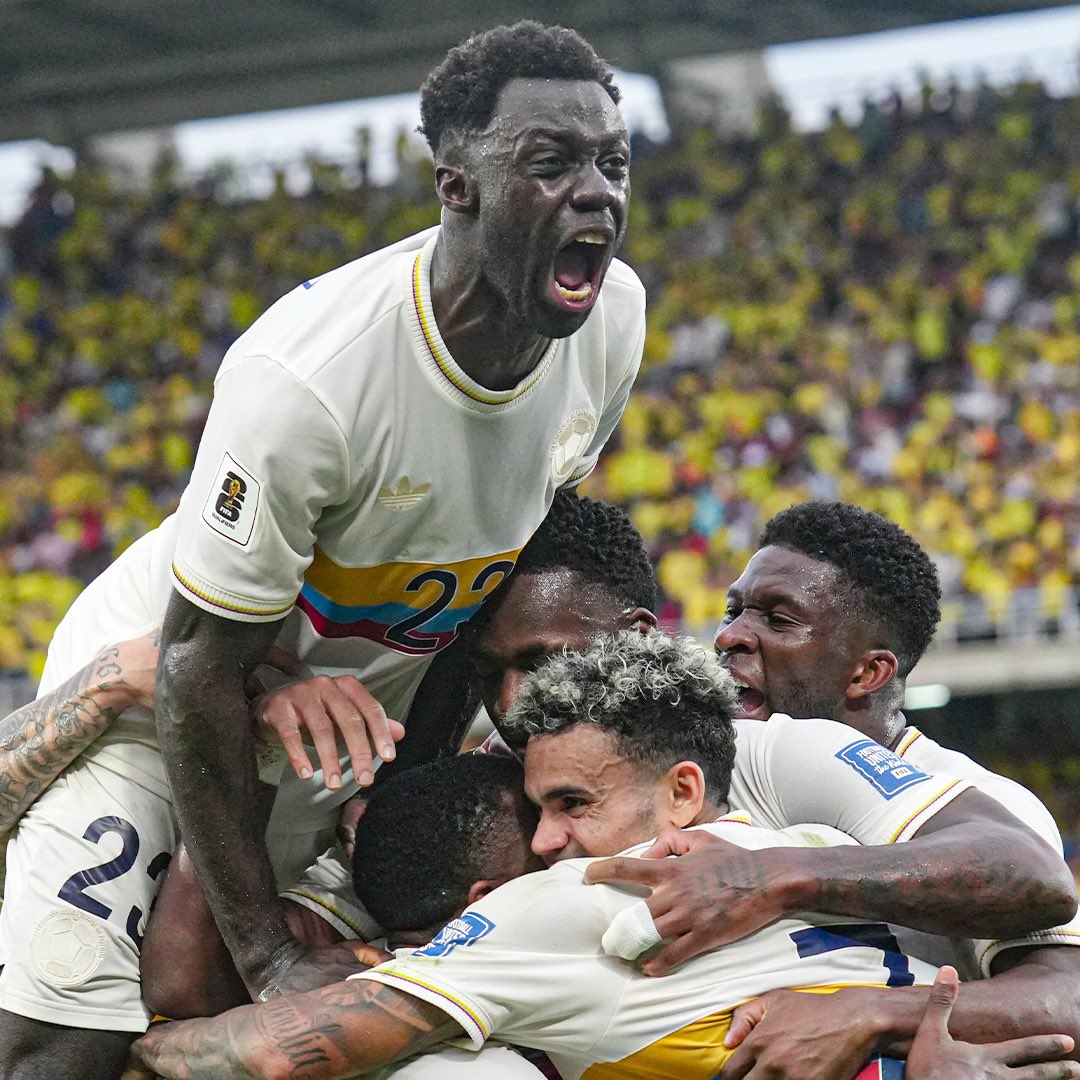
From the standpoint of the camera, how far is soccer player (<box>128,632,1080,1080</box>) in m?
2.89

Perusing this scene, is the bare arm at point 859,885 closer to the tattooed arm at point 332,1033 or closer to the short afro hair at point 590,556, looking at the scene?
the tattooed arm at point 332,1033

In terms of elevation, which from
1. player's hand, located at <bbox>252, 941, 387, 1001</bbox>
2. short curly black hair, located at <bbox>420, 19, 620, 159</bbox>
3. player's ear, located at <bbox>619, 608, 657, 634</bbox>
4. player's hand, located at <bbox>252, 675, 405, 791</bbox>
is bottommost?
player's hand, located at <bbox>252, 941, 387, 1001</bbox>

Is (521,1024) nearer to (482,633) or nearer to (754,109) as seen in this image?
(482,633)

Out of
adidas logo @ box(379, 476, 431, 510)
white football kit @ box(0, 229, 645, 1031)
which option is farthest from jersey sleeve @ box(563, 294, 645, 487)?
adidas logo @ box(379, 476, 431, 510)

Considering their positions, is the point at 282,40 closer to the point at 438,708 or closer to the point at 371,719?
the point at 438,708

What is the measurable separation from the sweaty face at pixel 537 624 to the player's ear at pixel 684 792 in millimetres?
596

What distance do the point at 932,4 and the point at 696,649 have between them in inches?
642

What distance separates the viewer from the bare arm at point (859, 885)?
113 inches

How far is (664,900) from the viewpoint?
286 centimetres

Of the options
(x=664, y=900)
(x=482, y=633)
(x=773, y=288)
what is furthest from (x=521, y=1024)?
(x=773, y=288)

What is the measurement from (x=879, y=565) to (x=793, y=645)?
0.29 m

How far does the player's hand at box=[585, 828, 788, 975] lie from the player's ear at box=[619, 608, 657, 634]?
836 millimetres

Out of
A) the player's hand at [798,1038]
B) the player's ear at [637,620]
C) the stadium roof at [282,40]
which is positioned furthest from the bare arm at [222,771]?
the stadium roof at [282,40]

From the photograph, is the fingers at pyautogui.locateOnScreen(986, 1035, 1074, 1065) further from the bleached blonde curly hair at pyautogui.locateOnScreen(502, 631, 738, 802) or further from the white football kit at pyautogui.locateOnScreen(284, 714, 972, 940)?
the bleached blonde curly hair at pyautogui.locateOnScreen(502, 631, 738, 802)
